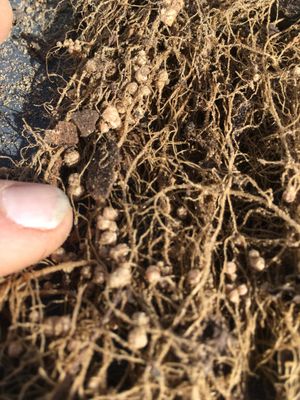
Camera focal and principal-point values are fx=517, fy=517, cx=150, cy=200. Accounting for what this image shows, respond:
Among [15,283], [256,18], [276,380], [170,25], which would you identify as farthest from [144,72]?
[276,380]

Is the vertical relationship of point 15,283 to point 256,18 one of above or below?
below

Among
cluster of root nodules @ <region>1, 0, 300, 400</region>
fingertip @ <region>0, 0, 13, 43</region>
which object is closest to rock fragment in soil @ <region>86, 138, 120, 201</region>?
cluster of root nodules @ <region>1, 0, 300, 400</region>

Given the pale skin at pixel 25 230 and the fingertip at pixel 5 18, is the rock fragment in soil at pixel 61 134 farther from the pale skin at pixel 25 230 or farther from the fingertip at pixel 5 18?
the fingertip at pixel 5 18

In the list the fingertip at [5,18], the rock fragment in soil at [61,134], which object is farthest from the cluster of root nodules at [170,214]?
the fingertip at [5,18]

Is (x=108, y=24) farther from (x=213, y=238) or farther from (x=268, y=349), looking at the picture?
(x=268, y=349)

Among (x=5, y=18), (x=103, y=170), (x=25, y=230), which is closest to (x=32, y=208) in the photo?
(x=25, y=230)

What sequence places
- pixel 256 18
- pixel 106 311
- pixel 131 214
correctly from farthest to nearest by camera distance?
pixel 256 18 → pixel 131 214 → pixel 106 311
